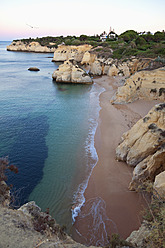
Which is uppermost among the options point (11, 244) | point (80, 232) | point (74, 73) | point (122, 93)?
point (74, 73)

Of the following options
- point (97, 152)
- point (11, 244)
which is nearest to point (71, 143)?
point (97, 152)

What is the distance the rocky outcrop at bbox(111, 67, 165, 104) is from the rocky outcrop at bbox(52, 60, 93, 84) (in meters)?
16.6

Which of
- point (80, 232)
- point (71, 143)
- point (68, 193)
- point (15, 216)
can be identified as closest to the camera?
point (15, 216)

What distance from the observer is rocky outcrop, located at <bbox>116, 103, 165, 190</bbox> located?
953 centimetres

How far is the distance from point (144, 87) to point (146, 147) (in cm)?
1667

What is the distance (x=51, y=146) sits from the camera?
1603cm

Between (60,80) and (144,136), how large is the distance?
3394 centimetres

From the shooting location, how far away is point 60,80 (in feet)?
138

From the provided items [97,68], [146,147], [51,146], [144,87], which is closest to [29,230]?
[146,147]

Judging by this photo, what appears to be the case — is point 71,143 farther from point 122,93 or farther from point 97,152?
point 122,93

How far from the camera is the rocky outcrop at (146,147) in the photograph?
9.53 meters

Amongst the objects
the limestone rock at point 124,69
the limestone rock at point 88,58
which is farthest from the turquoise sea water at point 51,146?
the limestone rock at point 88,58

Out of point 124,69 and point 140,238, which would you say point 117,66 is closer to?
point 124,69

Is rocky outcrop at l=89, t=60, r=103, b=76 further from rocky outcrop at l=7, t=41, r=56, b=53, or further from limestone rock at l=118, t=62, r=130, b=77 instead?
rocky outcrop at l=7, t=41, r=56, b=53
